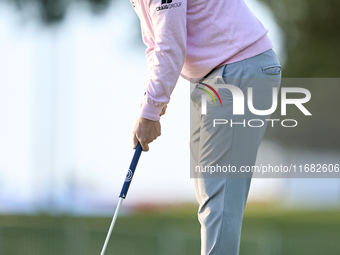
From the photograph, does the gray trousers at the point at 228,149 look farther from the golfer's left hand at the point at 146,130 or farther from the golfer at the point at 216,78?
the golfer's left hand at the point at 146,130

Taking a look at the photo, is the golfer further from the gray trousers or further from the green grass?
the green grass

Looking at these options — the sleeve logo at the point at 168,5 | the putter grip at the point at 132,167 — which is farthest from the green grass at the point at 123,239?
the sleeve logo at the point at 168,5

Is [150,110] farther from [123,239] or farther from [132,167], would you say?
[123,239]

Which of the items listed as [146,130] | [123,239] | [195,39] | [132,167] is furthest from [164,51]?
[123,239]

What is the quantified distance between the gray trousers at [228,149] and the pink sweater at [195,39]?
0.14 ft

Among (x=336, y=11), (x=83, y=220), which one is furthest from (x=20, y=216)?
(x=336, y=11)

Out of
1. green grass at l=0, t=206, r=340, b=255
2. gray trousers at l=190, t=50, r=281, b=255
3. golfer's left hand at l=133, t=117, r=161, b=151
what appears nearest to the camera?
gray trousers at l=190, t=50, r=281, b=255

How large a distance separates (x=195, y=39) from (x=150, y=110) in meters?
0.23

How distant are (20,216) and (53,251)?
113cm

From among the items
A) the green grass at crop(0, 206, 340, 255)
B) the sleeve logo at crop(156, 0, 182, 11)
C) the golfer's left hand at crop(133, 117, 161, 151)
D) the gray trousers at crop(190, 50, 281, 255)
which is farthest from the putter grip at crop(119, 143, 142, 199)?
the green grass at crop(0, 206, 340, 255)

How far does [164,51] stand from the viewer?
1.42m

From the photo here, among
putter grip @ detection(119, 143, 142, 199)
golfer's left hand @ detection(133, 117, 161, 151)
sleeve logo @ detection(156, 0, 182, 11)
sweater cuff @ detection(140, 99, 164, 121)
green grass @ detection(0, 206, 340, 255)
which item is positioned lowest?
green grass @ detection(0, 206, 340, 255)

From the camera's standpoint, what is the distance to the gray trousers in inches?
54.7

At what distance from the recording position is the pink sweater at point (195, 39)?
1.41 metres
